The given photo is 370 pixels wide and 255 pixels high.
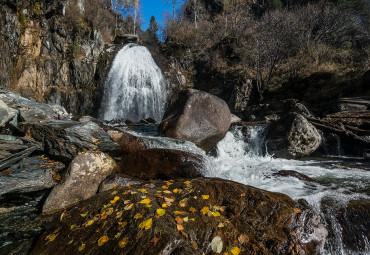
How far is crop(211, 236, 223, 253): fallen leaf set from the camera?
180 cm

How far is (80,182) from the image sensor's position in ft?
10.5

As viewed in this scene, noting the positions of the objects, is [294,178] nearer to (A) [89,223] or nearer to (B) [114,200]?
(B) [114,200]

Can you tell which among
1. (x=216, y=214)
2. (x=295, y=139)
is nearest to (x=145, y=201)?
(x=216, y=214)

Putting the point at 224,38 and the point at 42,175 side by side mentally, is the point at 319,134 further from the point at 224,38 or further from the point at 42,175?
the point at 224,38

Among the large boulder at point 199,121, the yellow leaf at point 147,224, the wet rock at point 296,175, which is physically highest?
the large boulder at point 199,121

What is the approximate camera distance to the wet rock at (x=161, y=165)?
148 inches

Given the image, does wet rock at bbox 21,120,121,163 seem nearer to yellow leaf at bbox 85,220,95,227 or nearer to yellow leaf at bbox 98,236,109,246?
yellow leaf at bbox 85,220,95,227

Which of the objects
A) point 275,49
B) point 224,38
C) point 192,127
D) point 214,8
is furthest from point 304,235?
point 214,8

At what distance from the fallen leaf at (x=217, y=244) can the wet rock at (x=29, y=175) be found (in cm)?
307

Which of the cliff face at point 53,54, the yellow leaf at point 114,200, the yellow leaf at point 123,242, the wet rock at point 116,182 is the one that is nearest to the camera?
the yellow leaf at point 123,242

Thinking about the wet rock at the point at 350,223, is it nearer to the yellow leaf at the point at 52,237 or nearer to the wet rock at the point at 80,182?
the yellow leaf at the point at 52,237

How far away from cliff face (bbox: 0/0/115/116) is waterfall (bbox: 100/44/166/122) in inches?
36.7

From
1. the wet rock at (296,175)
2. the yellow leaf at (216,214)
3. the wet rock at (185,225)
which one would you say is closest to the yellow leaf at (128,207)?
the wet rock at (185,225)

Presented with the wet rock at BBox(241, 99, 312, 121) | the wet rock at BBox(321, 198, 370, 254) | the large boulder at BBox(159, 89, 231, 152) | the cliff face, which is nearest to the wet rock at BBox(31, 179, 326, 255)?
the wet rock at BBox(321, 198, 370, 254)
